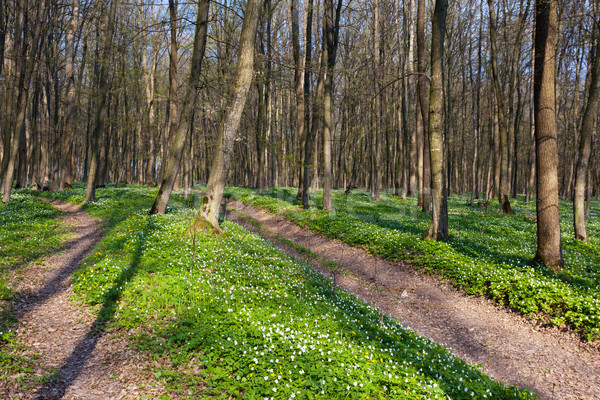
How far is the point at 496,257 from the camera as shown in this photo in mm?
10742

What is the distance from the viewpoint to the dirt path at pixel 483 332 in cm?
602

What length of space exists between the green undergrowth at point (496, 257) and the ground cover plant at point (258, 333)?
3238mm

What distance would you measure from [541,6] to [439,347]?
10.3m

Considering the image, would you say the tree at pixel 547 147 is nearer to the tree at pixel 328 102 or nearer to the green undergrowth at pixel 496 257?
the green undergrowth at pixel 496 257

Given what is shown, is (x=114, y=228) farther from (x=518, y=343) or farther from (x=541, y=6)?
(x=541, y=6)

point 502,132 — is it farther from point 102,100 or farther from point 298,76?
point 102,100

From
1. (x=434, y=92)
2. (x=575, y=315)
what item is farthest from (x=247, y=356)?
(x=434, y=92)

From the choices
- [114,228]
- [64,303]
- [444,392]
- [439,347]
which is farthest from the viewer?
[114,228]

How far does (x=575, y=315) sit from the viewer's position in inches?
279

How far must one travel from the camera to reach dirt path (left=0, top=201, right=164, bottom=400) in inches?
175

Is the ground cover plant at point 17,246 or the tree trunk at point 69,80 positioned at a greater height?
the tree trunk at point 69,80

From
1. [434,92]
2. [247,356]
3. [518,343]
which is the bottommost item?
[518,343]

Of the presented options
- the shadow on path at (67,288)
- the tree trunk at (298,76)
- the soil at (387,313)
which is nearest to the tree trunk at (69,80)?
the tree trunk at (298,76)

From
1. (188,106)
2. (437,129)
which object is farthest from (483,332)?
(188,106)
